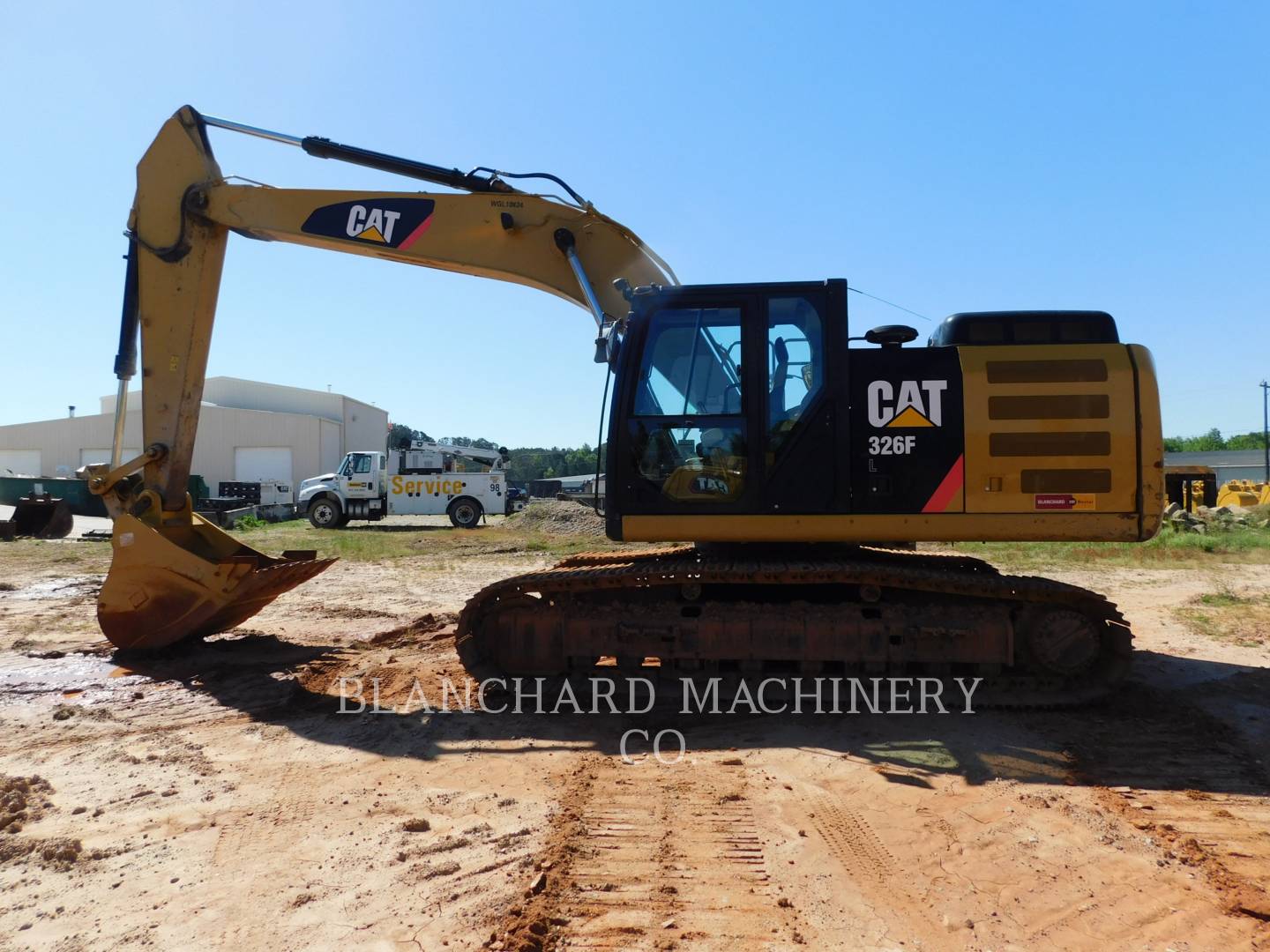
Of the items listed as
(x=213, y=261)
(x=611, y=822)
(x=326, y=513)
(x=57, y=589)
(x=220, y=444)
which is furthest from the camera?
(x=220, y=444)

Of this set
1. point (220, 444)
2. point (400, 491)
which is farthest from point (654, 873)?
point (220, 444)

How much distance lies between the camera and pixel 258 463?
133 ft

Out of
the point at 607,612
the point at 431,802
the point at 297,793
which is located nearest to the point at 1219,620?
the point at 607,612

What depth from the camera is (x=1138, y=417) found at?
5.18 meters

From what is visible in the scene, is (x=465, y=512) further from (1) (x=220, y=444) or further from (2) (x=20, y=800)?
(1) (x=220, y=444)

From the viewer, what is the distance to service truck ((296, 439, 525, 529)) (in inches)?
955

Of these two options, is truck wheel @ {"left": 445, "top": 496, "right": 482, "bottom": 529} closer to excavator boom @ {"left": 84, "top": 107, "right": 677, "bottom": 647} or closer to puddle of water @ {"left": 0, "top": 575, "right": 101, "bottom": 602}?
puddle of water @ {"left": 0, "top": 575, "right": 101, "bottom": 602}

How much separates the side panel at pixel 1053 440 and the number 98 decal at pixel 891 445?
371mm

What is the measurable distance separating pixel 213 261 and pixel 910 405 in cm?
572

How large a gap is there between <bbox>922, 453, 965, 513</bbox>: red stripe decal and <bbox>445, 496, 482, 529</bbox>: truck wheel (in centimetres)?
2059

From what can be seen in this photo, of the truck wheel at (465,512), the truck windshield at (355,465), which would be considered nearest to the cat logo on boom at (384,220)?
the truck wheel at (465,512)

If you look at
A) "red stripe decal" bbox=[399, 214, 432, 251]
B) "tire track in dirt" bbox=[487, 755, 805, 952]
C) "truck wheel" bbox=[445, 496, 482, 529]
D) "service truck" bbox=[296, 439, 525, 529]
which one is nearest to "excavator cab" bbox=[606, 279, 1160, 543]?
"tire track in dirt" bbox=[487, 755, 805, 952]

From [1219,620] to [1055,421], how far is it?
4.92 m

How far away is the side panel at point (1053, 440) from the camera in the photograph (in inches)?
203
